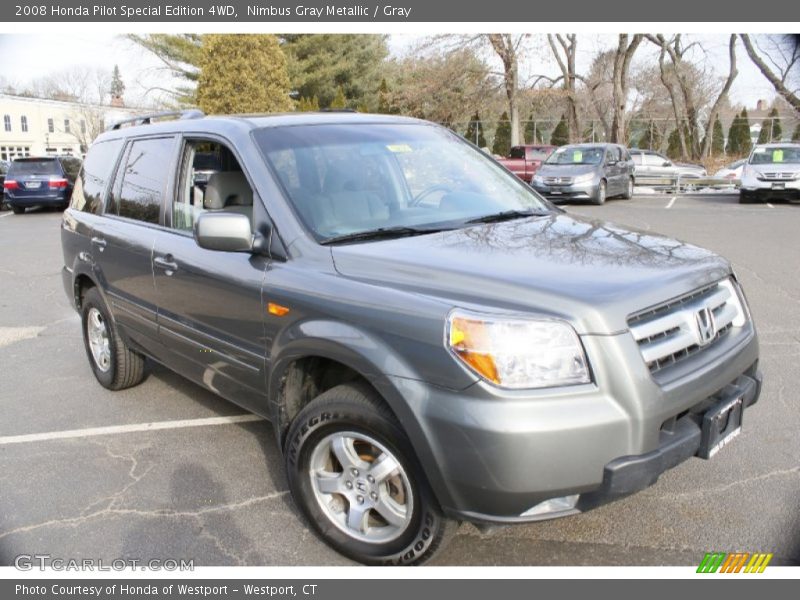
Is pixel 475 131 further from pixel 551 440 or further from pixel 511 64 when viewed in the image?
pixel 551 440

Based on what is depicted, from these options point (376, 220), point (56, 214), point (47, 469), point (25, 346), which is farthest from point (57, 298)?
point (56, 214)

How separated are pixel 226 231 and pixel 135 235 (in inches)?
57.6

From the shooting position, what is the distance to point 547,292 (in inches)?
102

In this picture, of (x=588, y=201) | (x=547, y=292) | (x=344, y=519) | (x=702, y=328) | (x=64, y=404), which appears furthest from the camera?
(x=588, y=201)

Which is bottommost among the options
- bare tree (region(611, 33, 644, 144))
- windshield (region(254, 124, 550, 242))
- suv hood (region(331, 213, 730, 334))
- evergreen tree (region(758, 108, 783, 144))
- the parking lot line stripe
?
the parking lot line stripe

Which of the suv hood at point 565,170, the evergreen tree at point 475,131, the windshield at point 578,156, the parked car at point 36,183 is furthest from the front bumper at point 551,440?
the evergreen tree at point 475,131

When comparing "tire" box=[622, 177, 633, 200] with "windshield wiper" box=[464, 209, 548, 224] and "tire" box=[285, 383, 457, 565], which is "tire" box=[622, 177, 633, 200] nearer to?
"windshield wiper" box=[464, 209, 548, 224]

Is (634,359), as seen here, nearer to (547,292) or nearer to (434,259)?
(547,292)

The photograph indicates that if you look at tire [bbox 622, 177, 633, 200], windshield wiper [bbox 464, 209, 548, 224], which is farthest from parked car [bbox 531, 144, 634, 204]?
windshield wiper [bbox 464, 209, 548, 224]

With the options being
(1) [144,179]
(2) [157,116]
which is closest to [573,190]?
(2) [157,116]

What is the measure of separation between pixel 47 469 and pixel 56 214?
19496mm

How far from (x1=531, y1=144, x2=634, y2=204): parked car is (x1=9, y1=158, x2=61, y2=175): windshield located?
46.2 ft

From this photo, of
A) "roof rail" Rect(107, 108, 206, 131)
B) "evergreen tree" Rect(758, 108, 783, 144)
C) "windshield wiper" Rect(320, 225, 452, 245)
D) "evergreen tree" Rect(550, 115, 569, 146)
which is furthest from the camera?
"evergreen tree" Rect(550, 115, 569, 146)

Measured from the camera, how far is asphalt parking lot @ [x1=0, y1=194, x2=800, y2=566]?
3.12 m
